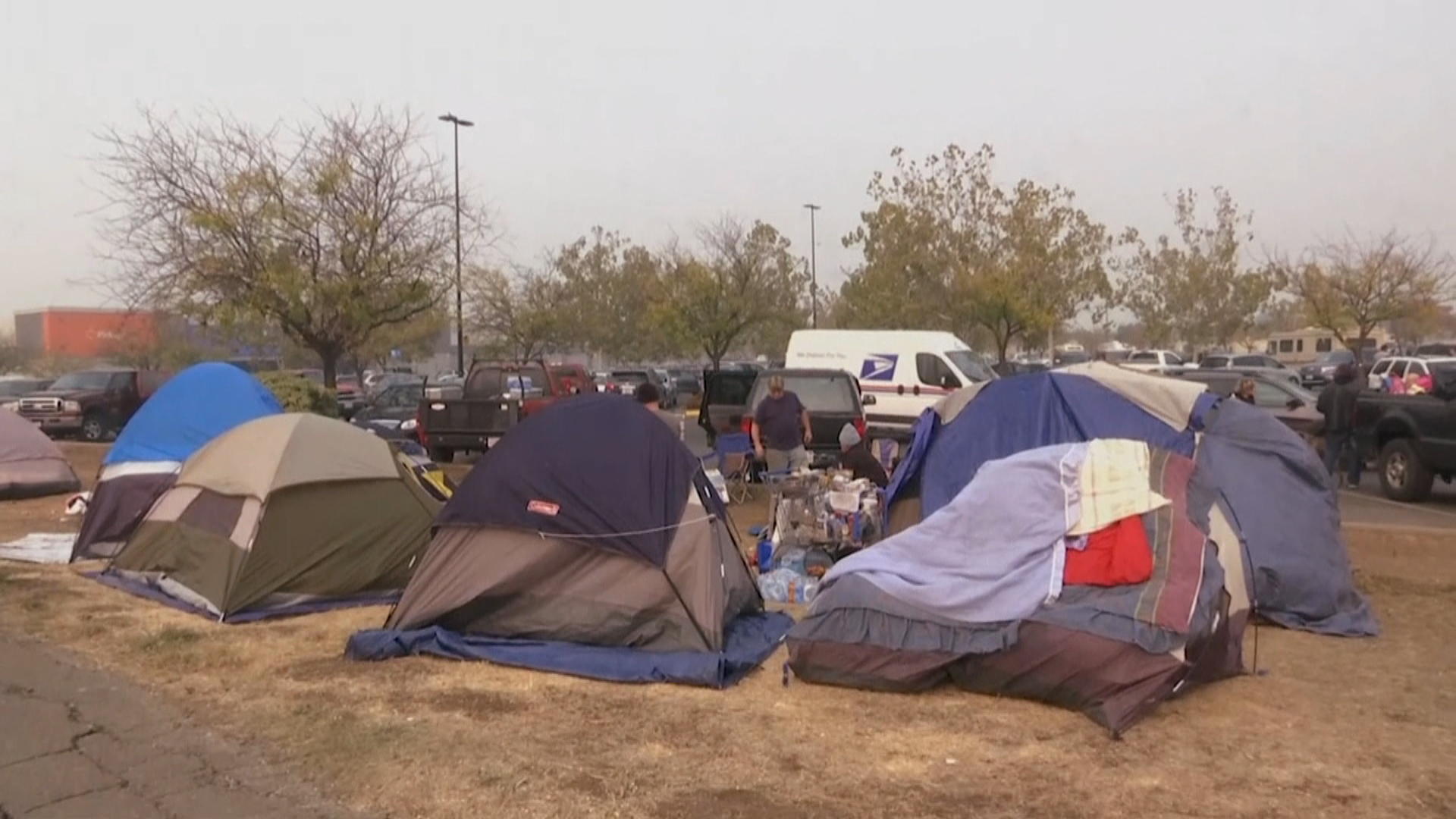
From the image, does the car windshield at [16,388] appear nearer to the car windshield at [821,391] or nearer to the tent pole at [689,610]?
the car windshield at [821,391]

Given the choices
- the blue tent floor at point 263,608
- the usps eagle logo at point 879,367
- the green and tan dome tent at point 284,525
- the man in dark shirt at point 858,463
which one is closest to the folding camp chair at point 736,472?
the man in dark shirt at point 858,463

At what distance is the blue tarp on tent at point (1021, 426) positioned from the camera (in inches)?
385

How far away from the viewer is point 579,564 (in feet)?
26.2

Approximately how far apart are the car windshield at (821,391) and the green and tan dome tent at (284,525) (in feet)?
25.6

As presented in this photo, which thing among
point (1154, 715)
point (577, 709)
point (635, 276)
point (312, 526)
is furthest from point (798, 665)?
point (635, 276)

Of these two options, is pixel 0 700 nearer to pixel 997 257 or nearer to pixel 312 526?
pixel 312 526

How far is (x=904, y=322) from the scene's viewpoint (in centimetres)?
3859

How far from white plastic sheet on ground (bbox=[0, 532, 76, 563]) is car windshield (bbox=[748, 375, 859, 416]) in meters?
8.52

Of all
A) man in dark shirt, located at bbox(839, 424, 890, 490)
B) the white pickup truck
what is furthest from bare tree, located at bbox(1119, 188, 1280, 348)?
man in dark shirt, located at bbox(839, 424, 890, 490)

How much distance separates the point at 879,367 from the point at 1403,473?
998 centimetres

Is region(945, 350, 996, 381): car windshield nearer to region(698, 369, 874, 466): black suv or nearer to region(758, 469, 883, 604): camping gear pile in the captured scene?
region(698, 369, 874, 466): black suv

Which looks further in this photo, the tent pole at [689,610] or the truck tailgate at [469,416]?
the truck tailgate at [469,416]

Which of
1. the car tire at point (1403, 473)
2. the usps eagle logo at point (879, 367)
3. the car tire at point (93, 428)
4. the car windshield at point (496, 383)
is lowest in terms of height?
the car tire at point (93, 428)

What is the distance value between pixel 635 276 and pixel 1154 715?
144 feet
